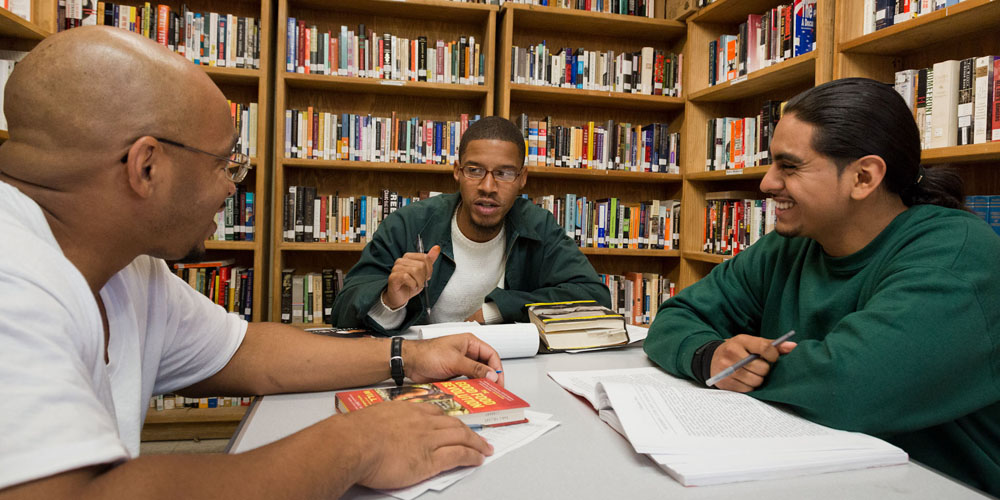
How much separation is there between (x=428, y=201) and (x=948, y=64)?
173cm

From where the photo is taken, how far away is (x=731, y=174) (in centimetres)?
285

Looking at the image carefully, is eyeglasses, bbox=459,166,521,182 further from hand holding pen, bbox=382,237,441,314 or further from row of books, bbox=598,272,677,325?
row of books, bbox=598,272,677,325

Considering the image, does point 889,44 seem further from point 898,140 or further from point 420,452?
point 420,452

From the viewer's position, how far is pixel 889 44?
2076mm

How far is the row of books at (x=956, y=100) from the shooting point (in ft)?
5.66

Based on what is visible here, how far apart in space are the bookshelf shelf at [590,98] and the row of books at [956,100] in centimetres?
136

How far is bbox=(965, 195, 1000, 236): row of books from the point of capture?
1727 mm

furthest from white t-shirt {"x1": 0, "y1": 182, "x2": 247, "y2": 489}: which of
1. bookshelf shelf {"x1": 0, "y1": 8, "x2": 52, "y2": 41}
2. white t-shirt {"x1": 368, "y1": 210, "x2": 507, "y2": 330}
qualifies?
bookshelf shelf {"x1": 0, "y1": 8, "x2": 52, "y2": 41}

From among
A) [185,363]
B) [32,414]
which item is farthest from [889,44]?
[32,414]

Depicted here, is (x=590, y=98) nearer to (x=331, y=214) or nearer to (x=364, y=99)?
(x=364, y=99)

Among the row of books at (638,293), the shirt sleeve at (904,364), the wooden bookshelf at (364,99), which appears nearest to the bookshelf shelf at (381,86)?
the wooden bookshelf at (364,99)

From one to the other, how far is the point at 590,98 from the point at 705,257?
1.05 m

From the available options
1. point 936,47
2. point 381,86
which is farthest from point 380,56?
point 936,47

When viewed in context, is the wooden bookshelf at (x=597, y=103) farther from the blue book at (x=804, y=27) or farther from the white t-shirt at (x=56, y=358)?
the white t-shirt at (x=56, y=358)
